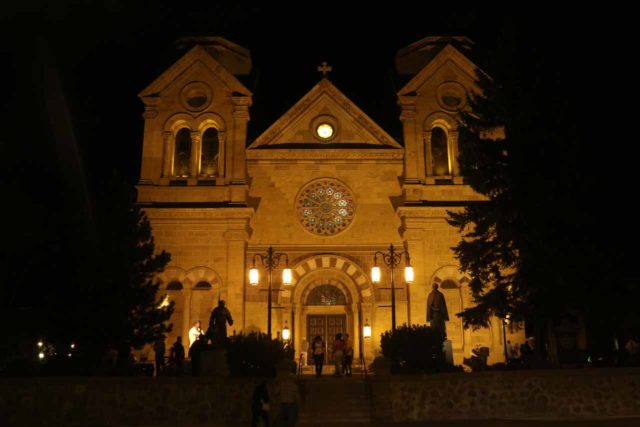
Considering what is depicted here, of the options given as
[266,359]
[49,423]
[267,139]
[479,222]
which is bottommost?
[49,423]

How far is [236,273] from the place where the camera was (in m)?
30.0

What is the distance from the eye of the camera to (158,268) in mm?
26938

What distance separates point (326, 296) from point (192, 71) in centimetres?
1326

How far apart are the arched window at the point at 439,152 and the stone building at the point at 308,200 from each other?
2.0 inches

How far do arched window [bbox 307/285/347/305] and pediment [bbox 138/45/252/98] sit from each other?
10.6 metres

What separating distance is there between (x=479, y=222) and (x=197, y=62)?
17584 mm

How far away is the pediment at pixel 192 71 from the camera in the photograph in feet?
109

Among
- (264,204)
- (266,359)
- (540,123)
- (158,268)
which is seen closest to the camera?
(266,359)

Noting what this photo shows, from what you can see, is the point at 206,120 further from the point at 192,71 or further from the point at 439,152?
the point at 439,152

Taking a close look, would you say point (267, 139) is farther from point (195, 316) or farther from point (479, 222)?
point (479, 222)

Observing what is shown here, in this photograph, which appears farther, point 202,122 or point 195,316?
point 202,122

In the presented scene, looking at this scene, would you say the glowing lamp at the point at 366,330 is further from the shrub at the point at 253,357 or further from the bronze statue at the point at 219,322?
the shrub at the point at 253,357

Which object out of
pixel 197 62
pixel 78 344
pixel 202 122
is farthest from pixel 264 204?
pixel 78 344

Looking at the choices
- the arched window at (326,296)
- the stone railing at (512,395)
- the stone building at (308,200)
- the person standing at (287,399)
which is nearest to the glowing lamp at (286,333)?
the stone building at (308,200)
